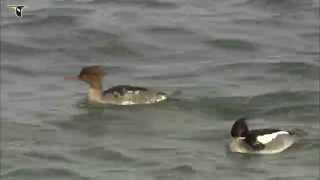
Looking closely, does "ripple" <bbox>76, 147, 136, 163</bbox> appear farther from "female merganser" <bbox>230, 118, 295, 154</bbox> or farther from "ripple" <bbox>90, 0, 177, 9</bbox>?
"ripple" <bbox>90, 0, 177, 9</bbox>

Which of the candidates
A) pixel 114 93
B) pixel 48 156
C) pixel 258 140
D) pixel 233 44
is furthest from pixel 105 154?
pixel 233 44

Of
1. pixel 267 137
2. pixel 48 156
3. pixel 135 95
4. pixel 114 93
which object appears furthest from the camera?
pixel 114 93

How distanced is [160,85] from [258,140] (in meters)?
3.23

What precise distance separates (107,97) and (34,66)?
196 cm

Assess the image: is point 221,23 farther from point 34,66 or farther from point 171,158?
point 171,158

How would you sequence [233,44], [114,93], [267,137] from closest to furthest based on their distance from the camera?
[267,137], [114,93], [233,44]

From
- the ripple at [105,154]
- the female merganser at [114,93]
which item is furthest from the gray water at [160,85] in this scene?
the female merganser at [114,93]

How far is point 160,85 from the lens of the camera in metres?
15.3

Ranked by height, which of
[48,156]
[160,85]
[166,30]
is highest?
[48,156]

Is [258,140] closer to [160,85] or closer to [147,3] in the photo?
[160,85]

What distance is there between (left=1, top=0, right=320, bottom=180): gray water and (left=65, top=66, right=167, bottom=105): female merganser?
0.40 feet

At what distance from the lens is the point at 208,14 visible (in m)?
20.0

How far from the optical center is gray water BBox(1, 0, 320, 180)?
11.7 meters

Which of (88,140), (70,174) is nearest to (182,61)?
(88,140)
